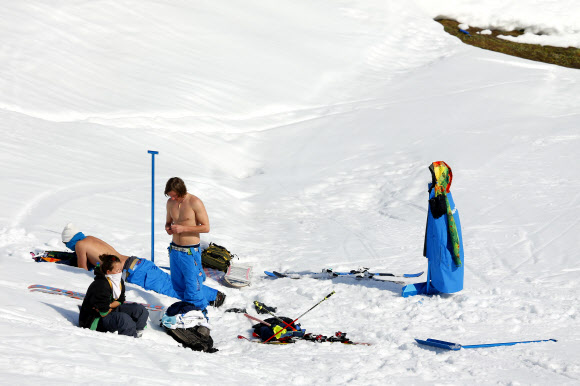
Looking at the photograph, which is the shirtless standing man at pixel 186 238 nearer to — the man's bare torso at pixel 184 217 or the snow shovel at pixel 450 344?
the man's bare torso at pixel 184 217

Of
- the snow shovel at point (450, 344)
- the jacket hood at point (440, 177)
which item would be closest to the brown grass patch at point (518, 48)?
the jacket hood at point (440, 177)

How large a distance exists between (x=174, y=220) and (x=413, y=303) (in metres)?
2.84

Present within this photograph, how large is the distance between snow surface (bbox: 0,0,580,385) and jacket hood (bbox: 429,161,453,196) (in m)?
1.26

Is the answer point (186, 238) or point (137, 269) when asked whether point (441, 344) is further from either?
point (137, 269)

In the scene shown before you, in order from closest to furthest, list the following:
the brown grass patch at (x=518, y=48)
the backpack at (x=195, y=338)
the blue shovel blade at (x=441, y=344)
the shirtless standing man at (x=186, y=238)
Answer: the blue shovel blade at (x=441, y=344)
the backpack at (x=195, y=338)
the shirtless standing man at (x=186, y=238)
the brown grass patch at (x=518, y=48)

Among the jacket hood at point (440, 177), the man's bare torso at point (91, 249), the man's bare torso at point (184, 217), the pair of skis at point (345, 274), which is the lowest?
the pair of skis at point (345, 274)

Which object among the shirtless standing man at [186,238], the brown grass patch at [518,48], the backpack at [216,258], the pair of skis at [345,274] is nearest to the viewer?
the shirtless standing man at [186,238]

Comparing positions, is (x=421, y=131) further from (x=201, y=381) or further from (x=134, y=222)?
(x=201, y=381)

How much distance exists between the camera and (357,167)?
45.6 ft

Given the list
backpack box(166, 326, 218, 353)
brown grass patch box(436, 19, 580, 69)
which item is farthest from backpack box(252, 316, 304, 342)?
brown grass patch box(436, 19, 580, 69)

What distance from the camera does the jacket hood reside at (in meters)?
7.75

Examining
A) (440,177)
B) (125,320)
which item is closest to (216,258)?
(125,320)

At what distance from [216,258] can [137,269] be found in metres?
1.52

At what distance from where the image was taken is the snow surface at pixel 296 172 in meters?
5.97
